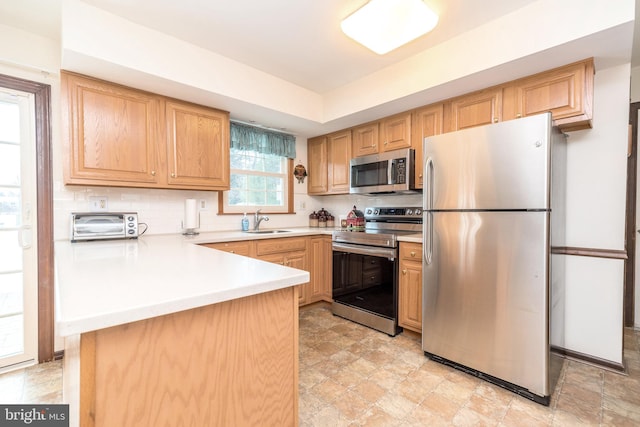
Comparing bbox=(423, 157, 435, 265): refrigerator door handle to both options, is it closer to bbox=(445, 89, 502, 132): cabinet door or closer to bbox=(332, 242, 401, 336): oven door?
bbox=(332, 242, 401, 336): oven door

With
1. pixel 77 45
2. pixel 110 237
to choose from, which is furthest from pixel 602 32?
pixel 110 237

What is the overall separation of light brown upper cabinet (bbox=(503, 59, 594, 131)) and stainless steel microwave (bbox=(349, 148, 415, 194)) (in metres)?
0.87

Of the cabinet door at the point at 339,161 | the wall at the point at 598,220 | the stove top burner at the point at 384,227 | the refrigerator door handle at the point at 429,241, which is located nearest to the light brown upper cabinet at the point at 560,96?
the wall at the point at 598,220

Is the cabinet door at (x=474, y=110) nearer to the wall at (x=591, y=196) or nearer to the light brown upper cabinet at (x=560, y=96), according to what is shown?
the light brown upper cabinet at (x=560, y=96)

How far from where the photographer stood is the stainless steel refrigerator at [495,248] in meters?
1.68

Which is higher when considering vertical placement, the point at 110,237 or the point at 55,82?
the point at 55,82

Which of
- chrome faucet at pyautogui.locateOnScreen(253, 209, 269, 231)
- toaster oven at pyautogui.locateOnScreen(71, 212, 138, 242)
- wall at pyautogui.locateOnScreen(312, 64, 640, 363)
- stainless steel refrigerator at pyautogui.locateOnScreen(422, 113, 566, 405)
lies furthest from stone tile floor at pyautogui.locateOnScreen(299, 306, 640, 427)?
toaster oven at pyautogui.locateOnScreen(71, 212, 138, 242)

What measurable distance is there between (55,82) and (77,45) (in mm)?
733

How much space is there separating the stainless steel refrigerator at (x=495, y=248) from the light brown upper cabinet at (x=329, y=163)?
1.38m

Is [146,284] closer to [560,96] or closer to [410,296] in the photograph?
[410,296]

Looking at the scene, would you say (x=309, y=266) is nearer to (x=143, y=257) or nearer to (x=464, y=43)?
(x=143, y=257)

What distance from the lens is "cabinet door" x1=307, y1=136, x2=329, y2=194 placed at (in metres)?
3.69

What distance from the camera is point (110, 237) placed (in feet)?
7.32

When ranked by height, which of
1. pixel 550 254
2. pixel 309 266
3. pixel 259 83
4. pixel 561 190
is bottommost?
pixel 309 266
